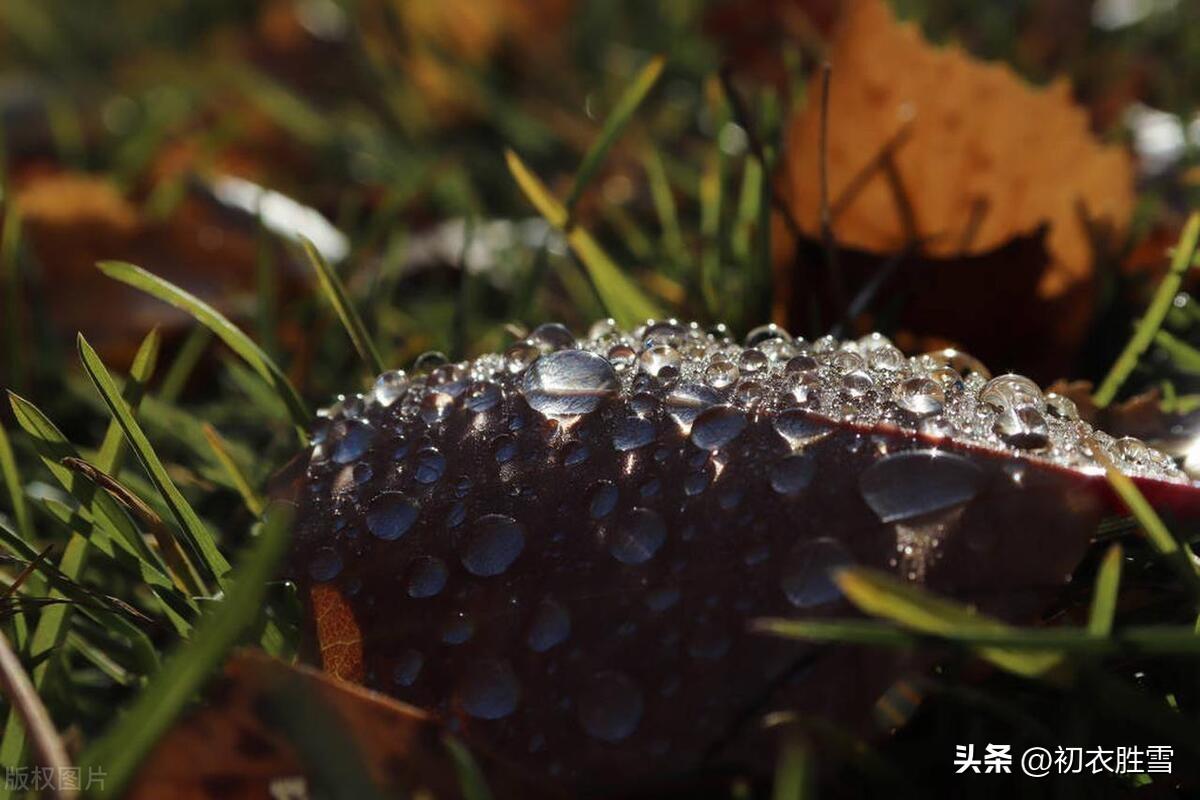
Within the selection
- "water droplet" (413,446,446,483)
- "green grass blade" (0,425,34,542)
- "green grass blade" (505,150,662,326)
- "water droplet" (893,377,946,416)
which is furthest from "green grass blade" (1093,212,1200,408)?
"green grass blade" (0,425,34,542)

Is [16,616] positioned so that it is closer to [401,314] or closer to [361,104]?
[401,314]

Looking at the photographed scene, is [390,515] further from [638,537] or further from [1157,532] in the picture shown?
[1157,532]

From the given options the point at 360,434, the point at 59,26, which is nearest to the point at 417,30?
the point at 59,26

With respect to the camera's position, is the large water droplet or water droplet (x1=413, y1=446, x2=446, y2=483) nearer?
the large water droplet

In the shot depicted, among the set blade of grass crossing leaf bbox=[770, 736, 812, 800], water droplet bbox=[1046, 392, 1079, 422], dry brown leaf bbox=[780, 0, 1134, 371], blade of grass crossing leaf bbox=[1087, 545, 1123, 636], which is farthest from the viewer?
dry brown leaf bbox=[780, 0, 1134, 371]

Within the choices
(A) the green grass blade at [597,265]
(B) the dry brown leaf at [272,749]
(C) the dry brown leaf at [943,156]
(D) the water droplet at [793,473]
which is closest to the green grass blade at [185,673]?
(B) the dry brown leaf at [272,749]

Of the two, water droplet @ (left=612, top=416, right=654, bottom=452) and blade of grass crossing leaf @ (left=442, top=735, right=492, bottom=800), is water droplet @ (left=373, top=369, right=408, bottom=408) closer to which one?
water droplet @ (left=612, top=416, right=654, bottom=452)
